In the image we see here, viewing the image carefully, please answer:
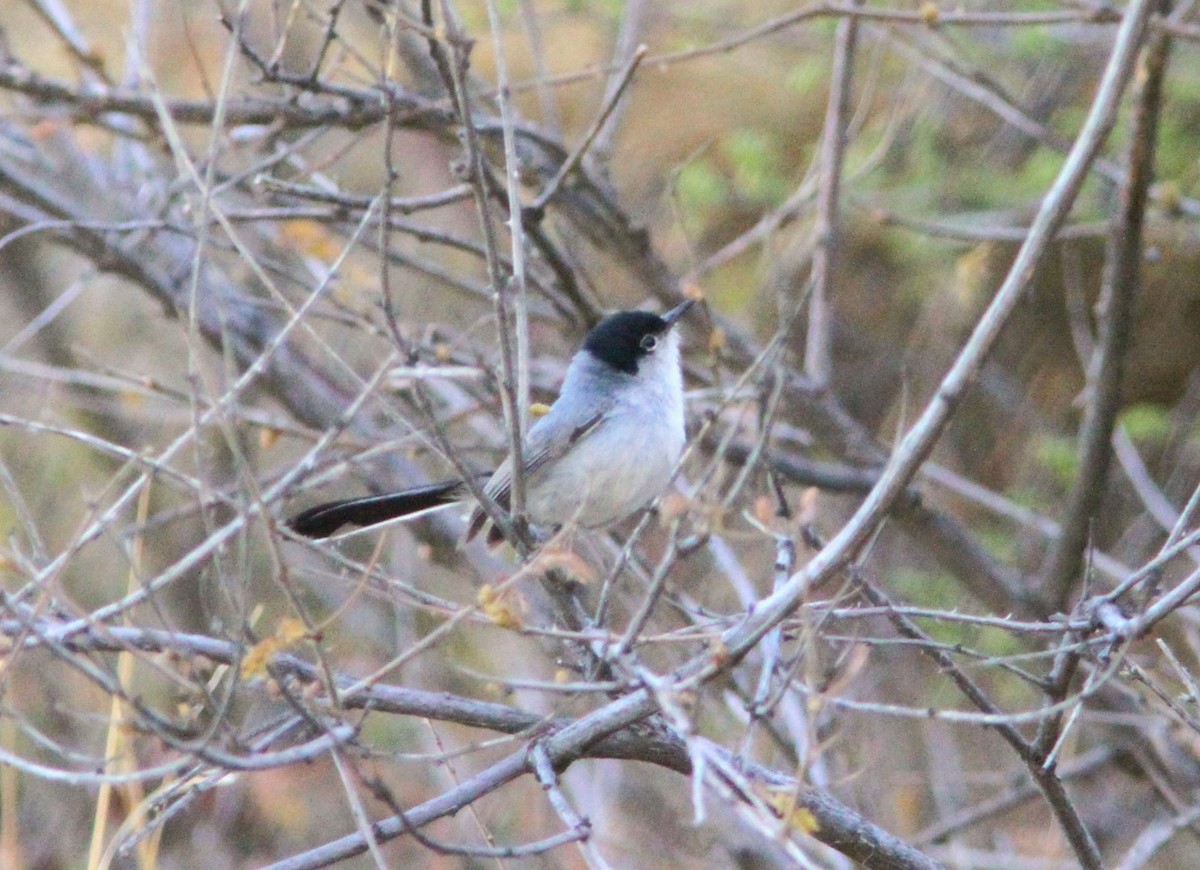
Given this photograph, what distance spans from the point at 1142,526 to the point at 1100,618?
3.65 m

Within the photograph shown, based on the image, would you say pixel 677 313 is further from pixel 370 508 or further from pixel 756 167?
pixel 756 167

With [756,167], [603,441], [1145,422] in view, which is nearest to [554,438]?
[603,441]

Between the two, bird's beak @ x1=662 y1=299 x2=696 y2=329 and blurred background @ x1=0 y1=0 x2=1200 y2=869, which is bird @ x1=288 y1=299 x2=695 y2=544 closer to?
bird's beak @ x1=662 y1=299 x2=696 y2=329

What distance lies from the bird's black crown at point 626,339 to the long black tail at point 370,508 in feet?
2.28

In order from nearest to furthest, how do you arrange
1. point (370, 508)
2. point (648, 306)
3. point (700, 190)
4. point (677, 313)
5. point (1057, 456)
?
point (370, 508) → point (677, 313) → point (1057, 456) → point (700, 190) → point (648, 306)

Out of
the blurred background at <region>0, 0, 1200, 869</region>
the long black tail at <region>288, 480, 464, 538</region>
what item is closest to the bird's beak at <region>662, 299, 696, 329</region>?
the blurred background at <region>0, 0, 1200, 869</region>

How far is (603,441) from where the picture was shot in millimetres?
4570

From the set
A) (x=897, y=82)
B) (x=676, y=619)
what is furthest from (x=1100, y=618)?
(x=897, y=82)

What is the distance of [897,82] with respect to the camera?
7.14 metres

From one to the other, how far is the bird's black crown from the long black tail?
69 cm

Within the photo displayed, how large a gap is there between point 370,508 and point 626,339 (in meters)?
1.06

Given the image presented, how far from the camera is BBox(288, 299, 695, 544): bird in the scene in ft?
14.6

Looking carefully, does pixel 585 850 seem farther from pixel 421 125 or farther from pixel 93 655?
pixel 421 125

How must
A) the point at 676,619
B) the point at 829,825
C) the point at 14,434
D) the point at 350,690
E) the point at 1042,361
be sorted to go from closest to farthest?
1. the point at 350,690
2. the point at 829,825
3. the point at 676,619
4. the point at 1042,361
5. the point at 14,434
